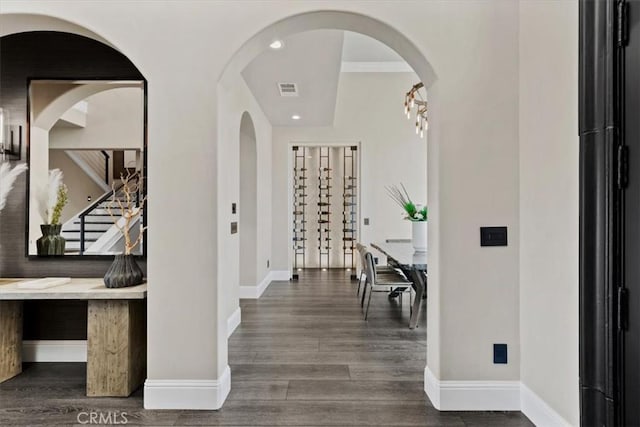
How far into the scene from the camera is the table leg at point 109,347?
228 centimetres

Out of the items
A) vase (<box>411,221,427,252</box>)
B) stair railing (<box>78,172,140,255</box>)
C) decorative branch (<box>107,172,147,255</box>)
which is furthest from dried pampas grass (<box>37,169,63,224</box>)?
vase (<box>411,221,427,252</box>)

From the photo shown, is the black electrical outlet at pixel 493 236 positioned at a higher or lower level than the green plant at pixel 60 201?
lower

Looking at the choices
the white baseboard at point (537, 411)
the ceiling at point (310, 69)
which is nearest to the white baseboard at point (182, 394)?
the white baseboard at point (537, 411)

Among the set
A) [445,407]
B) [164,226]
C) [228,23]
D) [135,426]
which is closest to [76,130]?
[164,226]

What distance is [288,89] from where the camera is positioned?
4320 millimetres

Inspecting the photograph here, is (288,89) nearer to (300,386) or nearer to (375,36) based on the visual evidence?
(375,36)

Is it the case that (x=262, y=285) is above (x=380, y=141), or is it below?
below

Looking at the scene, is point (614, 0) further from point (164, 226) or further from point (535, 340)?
point (164, 226)

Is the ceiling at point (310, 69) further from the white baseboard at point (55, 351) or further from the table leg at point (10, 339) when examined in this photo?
the white baseboard at point (55, 351)

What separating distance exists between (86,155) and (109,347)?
4.61 ft

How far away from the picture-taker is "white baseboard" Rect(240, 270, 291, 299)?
493 cm

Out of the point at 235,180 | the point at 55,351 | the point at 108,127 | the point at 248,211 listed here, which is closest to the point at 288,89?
the point at 235,180

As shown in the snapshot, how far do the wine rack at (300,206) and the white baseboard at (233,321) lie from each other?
3423mm

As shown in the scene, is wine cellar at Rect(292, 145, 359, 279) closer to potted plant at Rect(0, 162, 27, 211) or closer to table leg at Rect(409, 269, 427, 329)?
table leg at Rect(409, 269, 427, 329)
